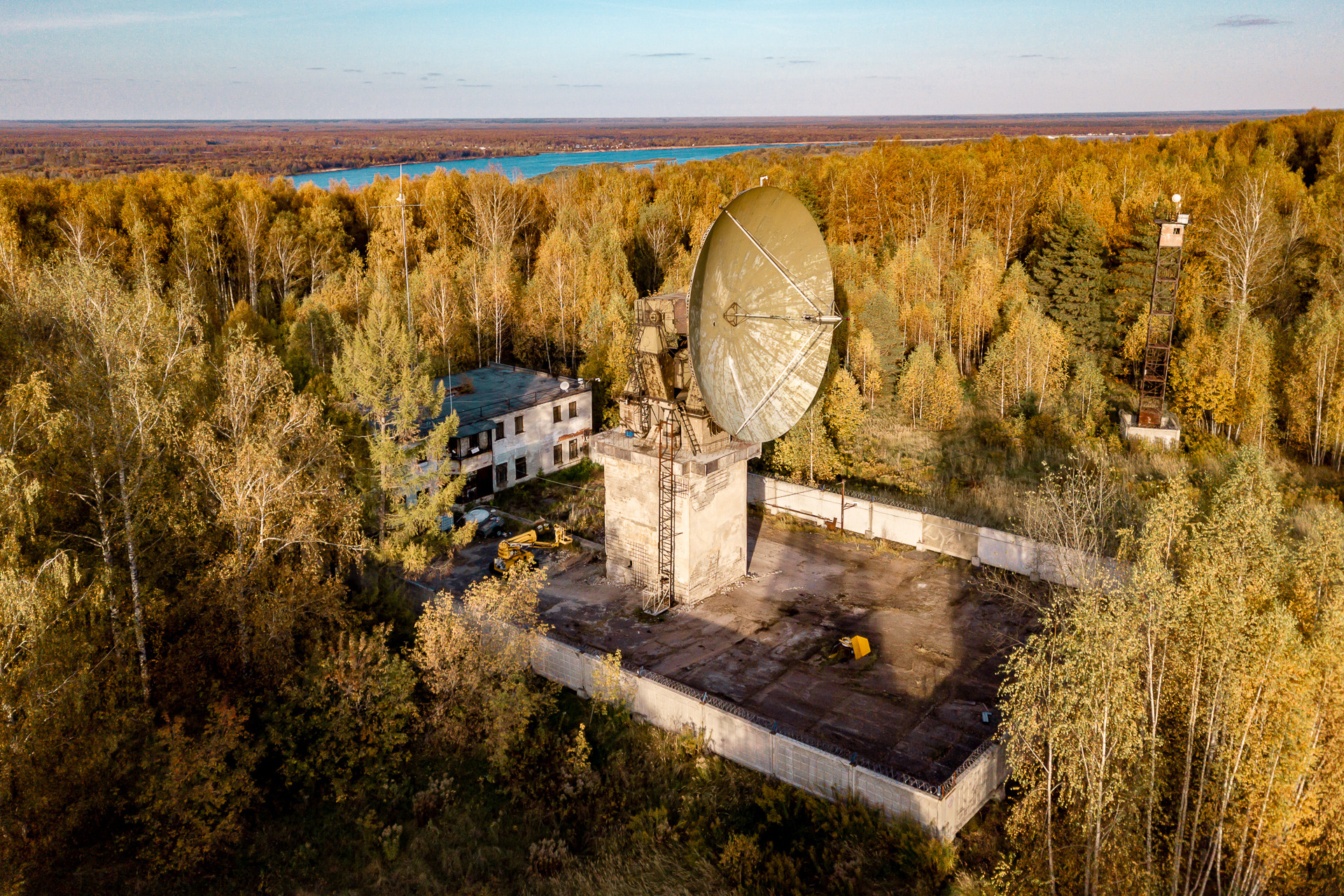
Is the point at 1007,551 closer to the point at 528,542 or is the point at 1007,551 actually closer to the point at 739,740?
the point at 739,740

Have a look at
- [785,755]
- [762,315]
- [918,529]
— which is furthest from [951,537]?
[785,755]

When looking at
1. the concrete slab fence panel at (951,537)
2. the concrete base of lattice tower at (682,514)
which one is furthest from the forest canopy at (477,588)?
the concrete base of lattice tower at (682,514)

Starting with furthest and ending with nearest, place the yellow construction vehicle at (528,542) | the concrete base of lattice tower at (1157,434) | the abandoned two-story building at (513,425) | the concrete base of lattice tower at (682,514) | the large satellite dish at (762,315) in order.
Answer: the concrete base of lattice tower at (1157,434) → the abandoned two-story building at (513,425) → the yellow construction vehicle at (528,542) → the concrete base of lattice tower at (682,514) → the large satellite dish at (762,315)

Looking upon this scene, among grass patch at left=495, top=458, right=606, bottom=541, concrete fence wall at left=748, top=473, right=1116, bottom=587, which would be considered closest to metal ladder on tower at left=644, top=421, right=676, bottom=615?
grass patch at left=495, top=458, right=606, bottom=541

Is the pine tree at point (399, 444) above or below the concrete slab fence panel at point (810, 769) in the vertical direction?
above

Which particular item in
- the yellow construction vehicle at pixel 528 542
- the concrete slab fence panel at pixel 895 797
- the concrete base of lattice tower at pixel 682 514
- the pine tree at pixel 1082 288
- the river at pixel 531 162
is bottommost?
the concrete slab fence panel at pixel 895 797

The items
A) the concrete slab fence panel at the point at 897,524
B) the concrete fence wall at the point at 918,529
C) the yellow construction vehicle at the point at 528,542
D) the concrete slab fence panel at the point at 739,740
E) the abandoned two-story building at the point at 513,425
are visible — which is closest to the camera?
the concrete slab fence panel at the point at 739,740

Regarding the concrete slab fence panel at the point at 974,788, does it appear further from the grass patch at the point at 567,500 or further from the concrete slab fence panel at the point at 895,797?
the grass patch at the point at 567,500
